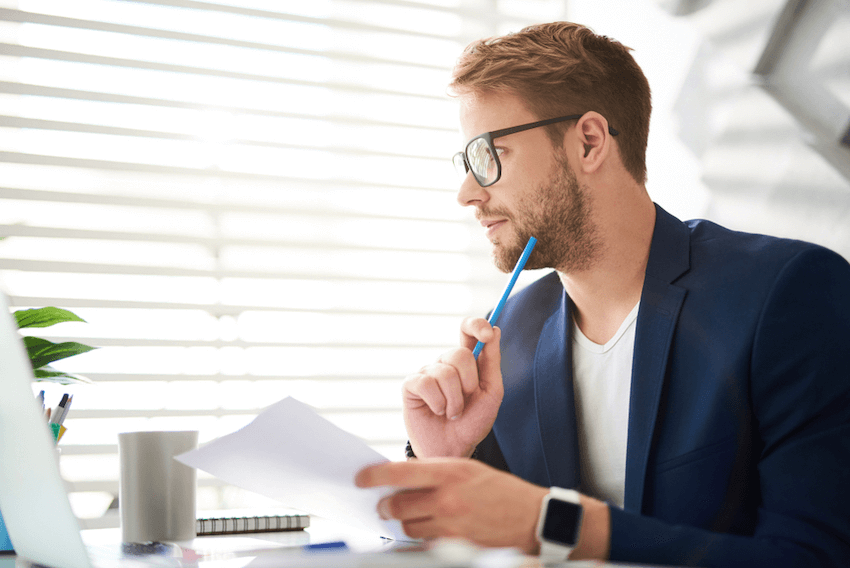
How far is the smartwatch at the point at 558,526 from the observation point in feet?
2.15

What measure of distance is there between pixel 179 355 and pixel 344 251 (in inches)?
21.3

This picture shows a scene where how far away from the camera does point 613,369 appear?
1.18 m

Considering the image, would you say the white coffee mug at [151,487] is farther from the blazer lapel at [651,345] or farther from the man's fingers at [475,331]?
the blazer lapel at [651,345]

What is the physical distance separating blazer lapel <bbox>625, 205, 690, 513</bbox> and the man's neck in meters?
0.09

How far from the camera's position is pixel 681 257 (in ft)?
3.70

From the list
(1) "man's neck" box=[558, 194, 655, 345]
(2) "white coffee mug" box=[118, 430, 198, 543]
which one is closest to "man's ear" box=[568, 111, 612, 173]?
(1) "man's neck" box=[558, 194, 655, 345]

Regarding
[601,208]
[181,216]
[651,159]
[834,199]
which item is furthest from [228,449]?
[651,159]

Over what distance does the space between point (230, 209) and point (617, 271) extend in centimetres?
108

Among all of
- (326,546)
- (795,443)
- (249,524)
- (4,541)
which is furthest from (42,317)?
(795,443)

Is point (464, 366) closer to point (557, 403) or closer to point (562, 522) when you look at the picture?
point (557, 403)

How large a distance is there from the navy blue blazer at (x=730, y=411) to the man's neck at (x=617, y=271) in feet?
0.19

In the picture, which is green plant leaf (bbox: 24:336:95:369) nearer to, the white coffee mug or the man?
the white coffee mug

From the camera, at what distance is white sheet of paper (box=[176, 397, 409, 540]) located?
61 cm

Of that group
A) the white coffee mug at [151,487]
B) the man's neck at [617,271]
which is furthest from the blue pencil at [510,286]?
the white coffee mug at [151,487]
